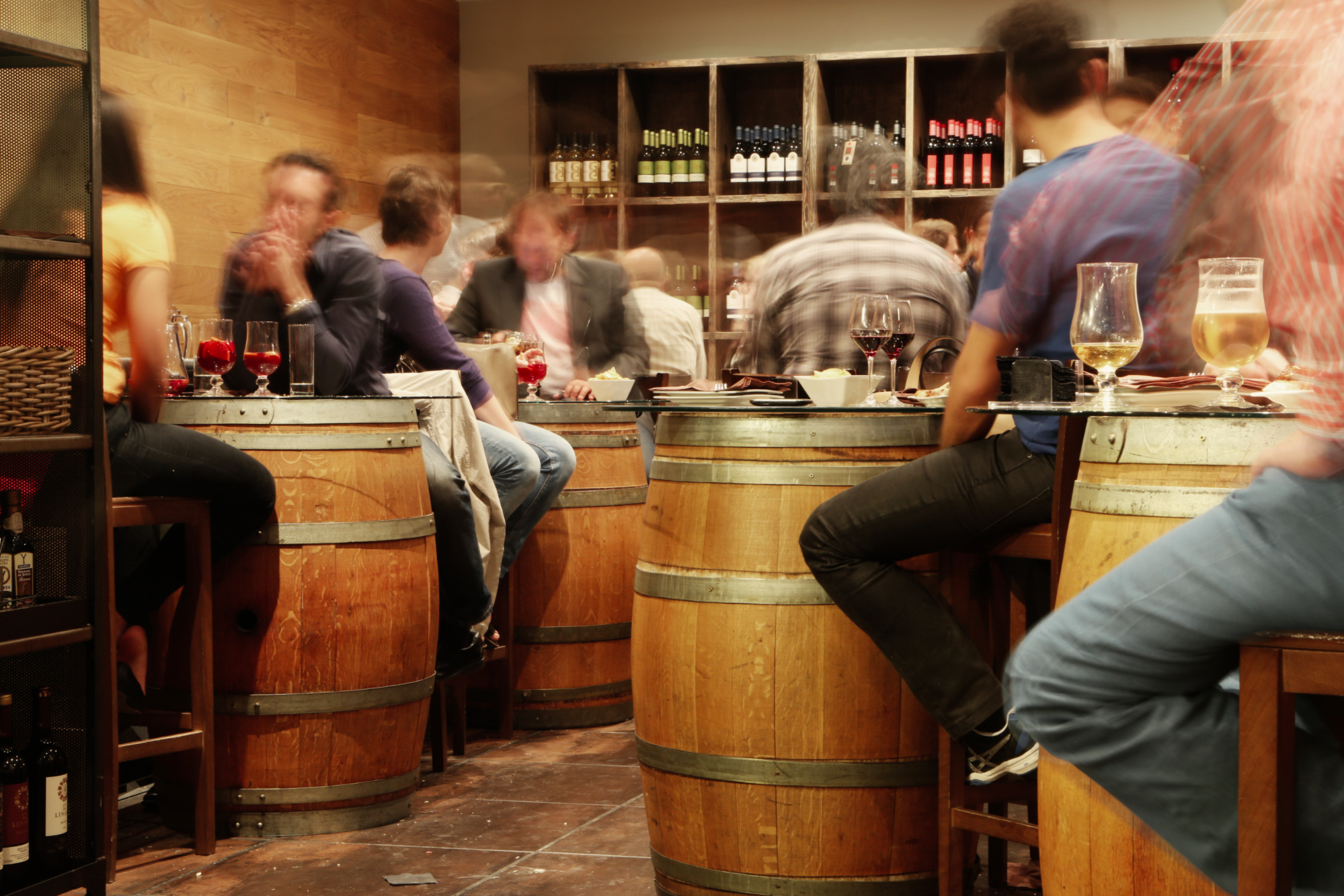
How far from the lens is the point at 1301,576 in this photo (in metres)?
1.13

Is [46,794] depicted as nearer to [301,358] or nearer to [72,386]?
[72,386]

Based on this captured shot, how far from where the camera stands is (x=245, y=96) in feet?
17.5

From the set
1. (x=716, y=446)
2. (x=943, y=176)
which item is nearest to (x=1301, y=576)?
(x=716, y=446)

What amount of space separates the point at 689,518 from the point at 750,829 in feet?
1.68

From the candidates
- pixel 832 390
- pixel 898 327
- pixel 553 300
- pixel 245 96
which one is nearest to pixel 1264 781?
pixel 832 390

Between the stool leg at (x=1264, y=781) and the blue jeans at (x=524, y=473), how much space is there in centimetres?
236

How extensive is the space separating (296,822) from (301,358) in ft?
3.25

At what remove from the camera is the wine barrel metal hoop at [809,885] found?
85.4 inches

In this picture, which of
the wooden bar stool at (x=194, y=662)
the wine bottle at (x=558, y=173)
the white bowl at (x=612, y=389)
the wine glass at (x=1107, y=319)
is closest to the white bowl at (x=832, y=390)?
the wine glass at (x=1107, y=319)

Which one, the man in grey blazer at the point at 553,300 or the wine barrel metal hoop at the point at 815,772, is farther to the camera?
the man in grey blazer at the point at 553,300

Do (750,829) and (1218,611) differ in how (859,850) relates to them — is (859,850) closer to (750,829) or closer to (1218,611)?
(750,829)

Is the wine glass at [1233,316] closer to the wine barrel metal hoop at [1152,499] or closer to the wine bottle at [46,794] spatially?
the wine barrel metal hoop at [1152,499]

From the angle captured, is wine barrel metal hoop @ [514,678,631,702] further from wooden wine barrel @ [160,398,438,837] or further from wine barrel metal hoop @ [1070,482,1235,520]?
wine barrel metal hoop @ [1070,482,1235,520]

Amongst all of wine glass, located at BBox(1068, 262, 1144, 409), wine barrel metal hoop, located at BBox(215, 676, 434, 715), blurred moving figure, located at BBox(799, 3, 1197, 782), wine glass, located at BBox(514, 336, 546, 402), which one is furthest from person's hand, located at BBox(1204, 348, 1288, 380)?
wine glass, located at BBox(514, 336, 546, 402)
